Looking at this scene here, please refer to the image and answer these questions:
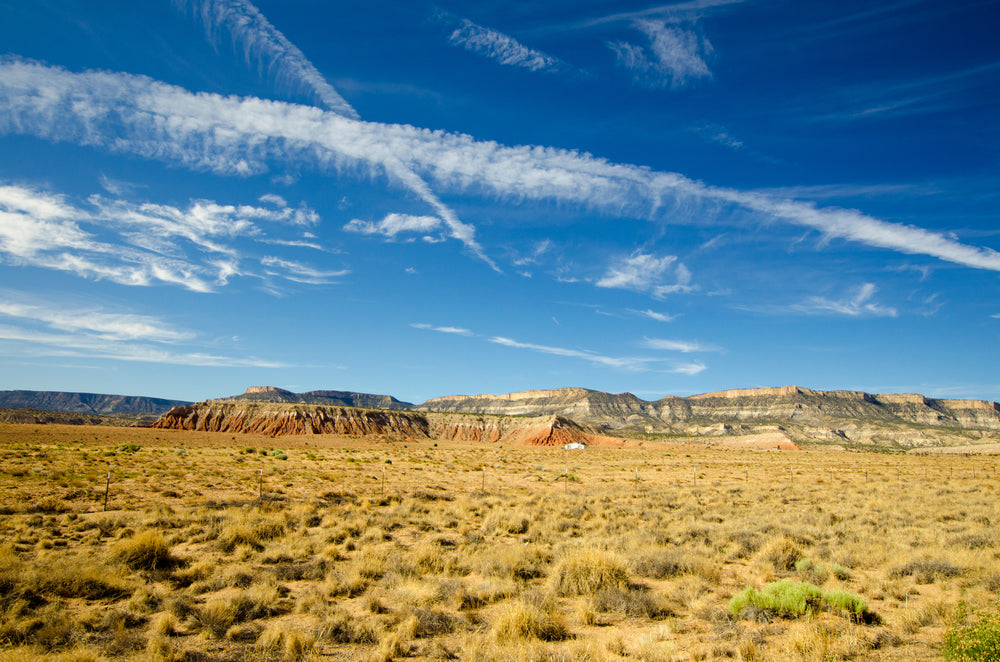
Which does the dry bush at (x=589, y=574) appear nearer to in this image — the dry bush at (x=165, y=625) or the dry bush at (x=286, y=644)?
the dry bush at (x=286, y=644)

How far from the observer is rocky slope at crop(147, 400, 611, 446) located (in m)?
93.8

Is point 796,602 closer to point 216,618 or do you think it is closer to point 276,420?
point 216,618

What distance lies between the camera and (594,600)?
9203 millimetres

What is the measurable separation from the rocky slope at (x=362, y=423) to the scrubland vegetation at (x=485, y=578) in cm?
7760

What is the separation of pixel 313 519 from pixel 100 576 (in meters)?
7.37

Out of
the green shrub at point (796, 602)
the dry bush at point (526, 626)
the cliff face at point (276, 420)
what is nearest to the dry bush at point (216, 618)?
the dry bush at point (526, 626)

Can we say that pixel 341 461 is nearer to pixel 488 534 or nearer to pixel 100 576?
pixel 488 534

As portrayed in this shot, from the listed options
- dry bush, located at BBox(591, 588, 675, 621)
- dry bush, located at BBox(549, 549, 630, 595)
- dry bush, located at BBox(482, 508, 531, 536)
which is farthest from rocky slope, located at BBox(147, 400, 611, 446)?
dry bush, located at BBox(591, 588, 675, 621)

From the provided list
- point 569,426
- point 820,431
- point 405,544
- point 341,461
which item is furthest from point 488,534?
point 820,431

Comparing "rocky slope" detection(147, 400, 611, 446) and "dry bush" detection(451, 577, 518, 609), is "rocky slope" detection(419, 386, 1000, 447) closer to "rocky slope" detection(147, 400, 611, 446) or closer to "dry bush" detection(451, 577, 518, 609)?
"rocky slope" detection(147, 400, 611, 446)

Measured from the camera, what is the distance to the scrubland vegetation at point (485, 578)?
23.6 feet

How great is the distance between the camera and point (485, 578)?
35.5 feet

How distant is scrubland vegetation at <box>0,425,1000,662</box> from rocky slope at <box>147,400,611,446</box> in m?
77.6

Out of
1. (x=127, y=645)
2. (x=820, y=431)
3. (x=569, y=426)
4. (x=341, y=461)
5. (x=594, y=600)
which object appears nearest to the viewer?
(x=127, y=645)
